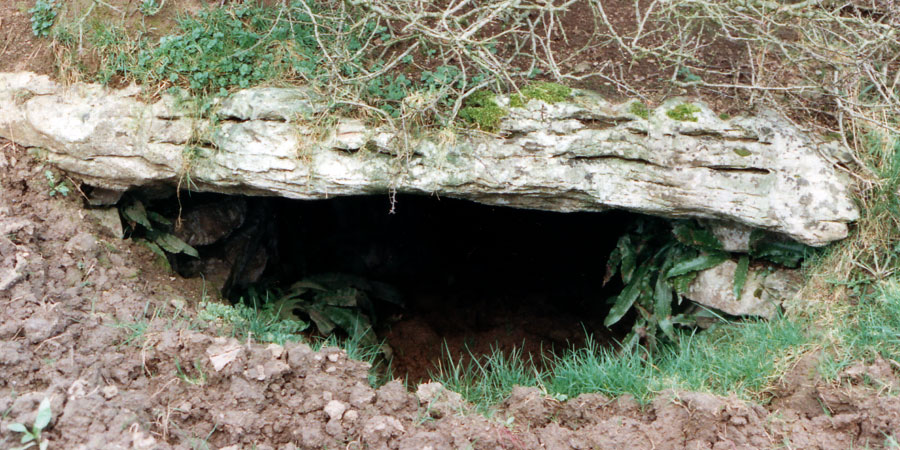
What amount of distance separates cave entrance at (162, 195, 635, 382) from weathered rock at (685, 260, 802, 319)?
0.88 meters

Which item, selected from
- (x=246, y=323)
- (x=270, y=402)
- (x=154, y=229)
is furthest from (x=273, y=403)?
(x=154, y=229)

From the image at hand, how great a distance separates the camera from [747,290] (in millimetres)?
4398

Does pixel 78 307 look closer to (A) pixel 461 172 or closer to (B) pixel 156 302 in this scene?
(B) pixel 156 302

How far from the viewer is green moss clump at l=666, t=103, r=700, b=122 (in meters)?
3.98

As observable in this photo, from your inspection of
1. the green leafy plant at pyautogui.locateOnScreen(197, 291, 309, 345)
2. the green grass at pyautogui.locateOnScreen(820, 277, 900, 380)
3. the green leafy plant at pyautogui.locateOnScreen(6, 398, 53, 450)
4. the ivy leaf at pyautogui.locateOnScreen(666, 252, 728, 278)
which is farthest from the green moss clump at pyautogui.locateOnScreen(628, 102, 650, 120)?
the green leafy plant at pyautogui.locateOnScreen(6, 398, 53, 450)

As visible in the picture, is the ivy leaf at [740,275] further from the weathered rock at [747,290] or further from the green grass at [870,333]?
the green grass at [870,333]

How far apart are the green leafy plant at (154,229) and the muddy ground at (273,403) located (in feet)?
2.63

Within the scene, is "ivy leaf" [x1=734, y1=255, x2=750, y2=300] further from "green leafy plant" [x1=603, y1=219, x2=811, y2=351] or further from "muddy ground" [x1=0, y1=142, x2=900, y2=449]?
"muddy ground" [x1=0, y1=142, x2=900, y2=449]

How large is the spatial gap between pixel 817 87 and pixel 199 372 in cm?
338

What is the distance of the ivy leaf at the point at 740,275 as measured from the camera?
437 cm

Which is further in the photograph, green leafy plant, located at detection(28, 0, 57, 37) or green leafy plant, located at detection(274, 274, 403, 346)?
green leafy plant, located at detection(274, 274, 403, 346)

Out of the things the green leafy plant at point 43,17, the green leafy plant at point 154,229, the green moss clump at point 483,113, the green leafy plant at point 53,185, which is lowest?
the green leafy plant at point 154,229

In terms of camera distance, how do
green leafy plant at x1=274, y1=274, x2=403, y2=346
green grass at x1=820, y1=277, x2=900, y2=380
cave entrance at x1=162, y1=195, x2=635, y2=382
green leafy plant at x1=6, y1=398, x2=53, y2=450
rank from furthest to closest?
cave entrance at x1=162, y1=195, x2=635, y2=382
green leafy plant at x1=274, y1=274, x2=403, y2=346
green grass at x1=820, y1=277, x2=900, y2=380
green leafy plant at x1=6, y1=398, x2=53, y2=450

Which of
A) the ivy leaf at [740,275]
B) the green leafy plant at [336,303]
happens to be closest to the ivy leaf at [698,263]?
the ivy leaf at [740,275]
